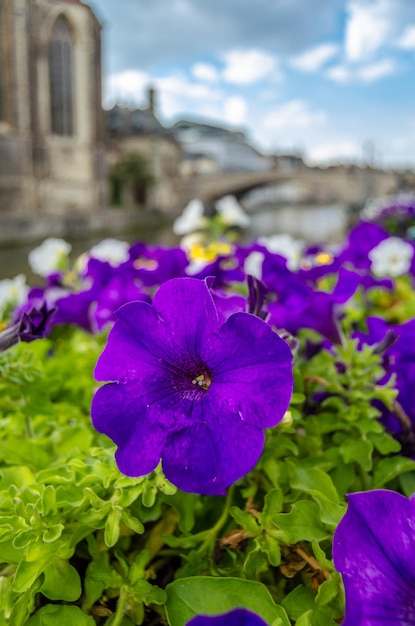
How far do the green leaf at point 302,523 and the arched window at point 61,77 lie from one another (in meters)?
21.4

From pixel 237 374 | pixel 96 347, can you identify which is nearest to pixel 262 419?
pixel 237 374

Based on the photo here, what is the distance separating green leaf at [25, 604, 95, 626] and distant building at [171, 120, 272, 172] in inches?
1611

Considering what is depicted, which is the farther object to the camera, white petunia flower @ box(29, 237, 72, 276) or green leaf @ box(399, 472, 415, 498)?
white petunia flower @ box(29, 237, 72, 276)

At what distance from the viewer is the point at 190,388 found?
40cm

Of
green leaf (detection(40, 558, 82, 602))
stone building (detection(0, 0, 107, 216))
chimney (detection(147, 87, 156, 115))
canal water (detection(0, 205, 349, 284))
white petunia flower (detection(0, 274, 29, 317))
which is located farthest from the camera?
chimney (detection(147, 87, 156, 115))

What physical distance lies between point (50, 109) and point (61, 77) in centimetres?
110

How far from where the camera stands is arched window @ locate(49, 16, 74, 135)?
19.8 meters

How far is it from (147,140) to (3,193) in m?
9.29

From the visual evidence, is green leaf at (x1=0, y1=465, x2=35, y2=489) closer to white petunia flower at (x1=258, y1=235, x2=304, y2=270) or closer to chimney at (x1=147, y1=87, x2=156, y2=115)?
white petunia flower at (x1=258, y1=235, x2=304, y2=270)

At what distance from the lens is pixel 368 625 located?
11.8 inches

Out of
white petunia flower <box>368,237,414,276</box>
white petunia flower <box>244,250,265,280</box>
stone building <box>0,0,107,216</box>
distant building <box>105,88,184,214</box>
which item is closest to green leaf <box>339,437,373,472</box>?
white petunia flower <box>244,250,265,280</box>

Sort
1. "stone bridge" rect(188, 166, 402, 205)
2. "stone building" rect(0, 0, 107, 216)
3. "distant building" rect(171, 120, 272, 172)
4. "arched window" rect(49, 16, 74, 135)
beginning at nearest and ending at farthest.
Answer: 1. "stone building" rect(0, 0, 107, 216)
2. "arched window" rect(49, 16, 74, 135)
3. "stone bridge" rect(188, 166, 402, 205)
4. "distant building" rect(171, 120, 272, 172)

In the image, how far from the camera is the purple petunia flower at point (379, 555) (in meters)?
0.31

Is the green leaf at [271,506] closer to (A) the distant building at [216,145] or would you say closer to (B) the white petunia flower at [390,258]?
(B) the white petunia flower at [390,258]
